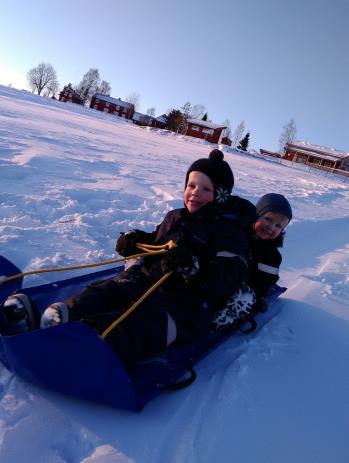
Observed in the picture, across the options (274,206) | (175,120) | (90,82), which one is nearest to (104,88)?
(90,82)

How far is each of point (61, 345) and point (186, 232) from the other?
3.52 feet

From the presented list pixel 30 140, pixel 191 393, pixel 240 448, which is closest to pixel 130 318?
pixel 191 393

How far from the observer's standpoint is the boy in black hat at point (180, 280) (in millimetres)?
1795

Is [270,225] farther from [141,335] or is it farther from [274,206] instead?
[141,335]

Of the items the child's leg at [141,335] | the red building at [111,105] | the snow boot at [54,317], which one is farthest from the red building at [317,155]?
the snow boot at [54,317]

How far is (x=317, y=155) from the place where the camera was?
40875 millimetres

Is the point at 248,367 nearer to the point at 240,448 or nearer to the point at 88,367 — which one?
the point at 240,448

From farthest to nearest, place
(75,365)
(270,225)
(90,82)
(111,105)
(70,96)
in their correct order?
(90,82) → (111,105) → (70,96) → (270,225) → (75,365)

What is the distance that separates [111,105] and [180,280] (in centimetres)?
6339

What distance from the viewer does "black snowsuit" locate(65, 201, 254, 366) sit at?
1.81 metres

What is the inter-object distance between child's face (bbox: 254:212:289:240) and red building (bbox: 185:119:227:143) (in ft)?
137

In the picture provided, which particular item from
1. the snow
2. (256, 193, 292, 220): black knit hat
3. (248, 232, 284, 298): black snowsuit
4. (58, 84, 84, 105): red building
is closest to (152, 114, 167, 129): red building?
(58, 84, 84, 105): red building

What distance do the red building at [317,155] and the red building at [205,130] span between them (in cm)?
766

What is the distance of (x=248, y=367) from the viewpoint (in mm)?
2139
